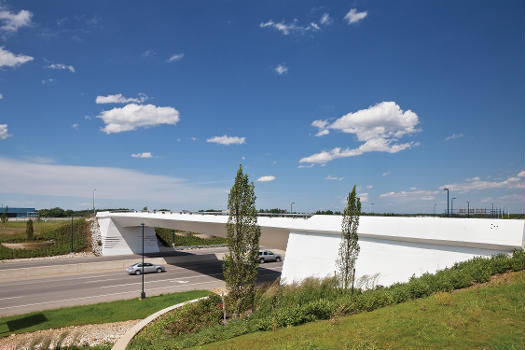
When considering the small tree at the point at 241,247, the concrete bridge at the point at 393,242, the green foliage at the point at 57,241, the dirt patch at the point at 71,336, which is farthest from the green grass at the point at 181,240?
the small tree at the point at 241,247

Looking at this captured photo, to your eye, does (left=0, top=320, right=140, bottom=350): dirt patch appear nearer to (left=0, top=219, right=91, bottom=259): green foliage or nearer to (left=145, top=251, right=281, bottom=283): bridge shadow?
(left=145, top=251, right=281, bottom=283): bridge shadow

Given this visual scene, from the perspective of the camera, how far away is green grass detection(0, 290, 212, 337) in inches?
691

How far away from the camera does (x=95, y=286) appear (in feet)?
90.3

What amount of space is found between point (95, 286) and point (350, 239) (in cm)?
2337

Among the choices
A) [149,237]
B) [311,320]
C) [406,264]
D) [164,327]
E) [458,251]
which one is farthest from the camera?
[149,237]

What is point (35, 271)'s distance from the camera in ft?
105

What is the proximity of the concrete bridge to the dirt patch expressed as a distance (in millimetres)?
9624

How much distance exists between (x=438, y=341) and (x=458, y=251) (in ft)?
23.3

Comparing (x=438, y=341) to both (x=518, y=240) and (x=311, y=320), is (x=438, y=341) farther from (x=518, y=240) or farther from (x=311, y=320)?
(x=518, y=240)

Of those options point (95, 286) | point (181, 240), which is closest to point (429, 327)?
point (95, 286)

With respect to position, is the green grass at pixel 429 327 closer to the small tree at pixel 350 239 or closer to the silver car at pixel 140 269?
the small tree at pixel 350 239

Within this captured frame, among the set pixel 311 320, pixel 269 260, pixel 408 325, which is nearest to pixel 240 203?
pixel 311 320

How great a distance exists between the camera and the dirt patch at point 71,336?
49.0 ft

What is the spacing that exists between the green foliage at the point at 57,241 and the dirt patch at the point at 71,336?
91.4ft
